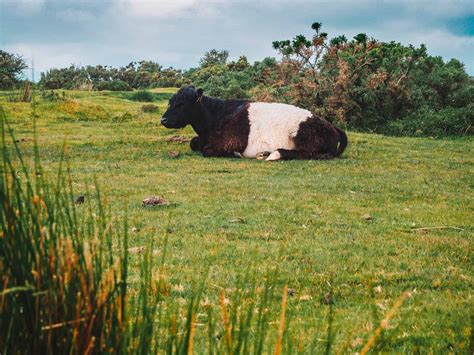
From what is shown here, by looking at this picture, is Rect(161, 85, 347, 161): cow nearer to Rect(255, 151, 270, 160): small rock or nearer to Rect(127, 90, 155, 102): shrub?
Rect(255, 151, 270, 160): small rock

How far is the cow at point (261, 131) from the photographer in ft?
44.9

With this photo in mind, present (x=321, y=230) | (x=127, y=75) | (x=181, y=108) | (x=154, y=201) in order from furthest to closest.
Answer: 1. (x=127, y=75)
2. (x=181, y=108)
3. (x=154, y=201)
4. (x=321, y=230)

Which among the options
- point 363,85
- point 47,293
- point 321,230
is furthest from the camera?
point 363,85

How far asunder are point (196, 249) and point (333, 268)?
1378mm

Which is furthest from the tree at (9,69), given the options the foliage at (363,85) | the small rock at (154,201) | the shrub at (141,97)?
the small rock at (154,201)

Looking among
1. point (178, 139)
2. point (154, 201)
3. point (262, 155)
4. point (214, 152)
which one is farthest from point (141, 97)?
point (154, 201)

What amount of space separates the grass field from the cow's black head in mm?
809

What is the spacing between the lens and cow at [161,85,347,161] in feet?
44.9

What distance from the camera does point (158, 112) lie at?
24656 millimetres

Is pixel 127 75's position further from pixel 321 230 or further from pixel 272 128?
pixel 321 230

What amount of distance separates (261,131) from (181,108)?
2.02 m

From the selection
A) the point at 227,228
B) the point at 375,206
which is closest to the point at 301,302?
the point at 227,228

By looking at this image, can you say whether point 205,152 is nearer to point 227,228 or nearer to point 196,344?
point 227,228

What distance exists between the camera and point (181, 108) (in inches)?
552
